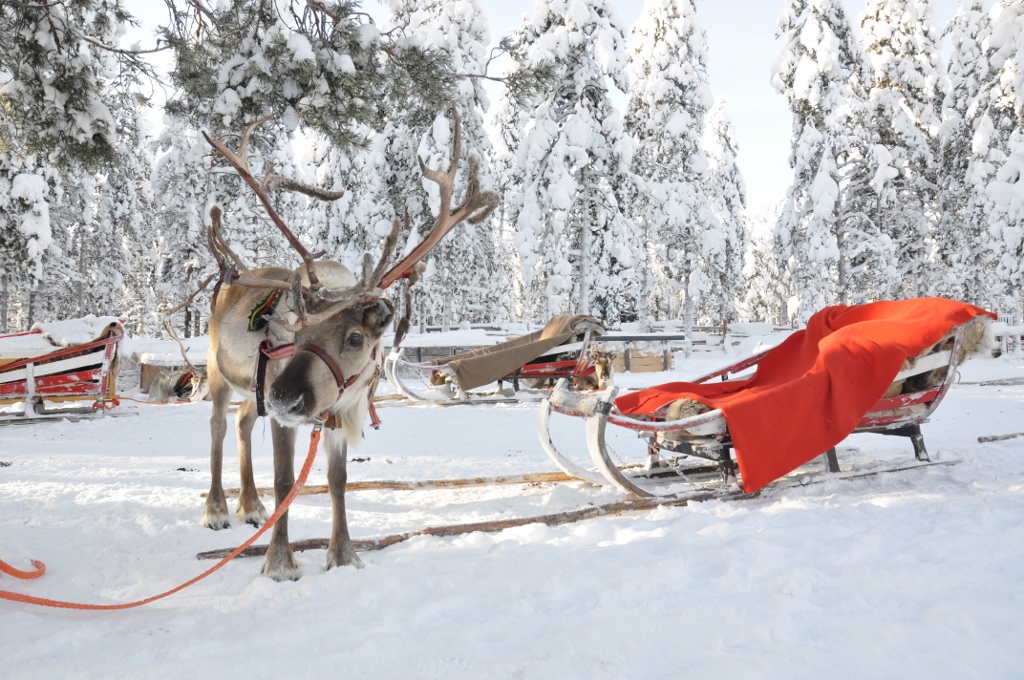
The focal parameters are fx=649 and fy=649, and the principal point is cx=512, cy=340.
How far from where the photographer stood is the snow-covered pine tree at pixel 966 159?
20953 millimetres

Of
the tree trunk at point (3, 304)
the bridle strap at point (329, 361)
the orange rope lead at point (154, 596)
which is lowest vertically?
the orange rope lead at point (154, 596)

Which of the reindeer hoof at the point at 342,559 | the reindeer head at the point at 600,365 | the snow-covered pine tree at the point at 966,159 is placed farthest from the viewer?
the snow-covered pine tree at the point at 966,159

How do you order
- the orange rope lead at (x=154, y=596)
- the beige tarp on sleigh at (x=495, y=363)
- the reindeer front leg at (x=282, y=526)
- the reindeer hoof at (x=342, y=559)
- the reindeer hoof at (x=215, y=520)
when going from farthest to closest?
1. the beige tarp on sleigh at (x=495, y=363)
2. the reindeer hoof at (x=215, y=520)
3. the reindeer hoof at (x=342, y=559)
4. the reindeer front leg at (x=282, y=526)
5. the orange rope lead at (x=154, y=596)

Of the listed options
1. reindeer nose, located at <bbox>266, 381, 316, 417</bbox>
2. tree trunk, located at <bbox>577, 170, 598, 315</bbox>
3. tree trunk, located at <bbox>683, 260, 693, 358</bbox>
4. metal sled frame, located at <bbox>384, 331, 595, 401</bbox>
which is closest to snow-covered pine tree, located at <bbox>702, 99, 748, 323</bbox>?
tree trunk, located at <bbox>683, 260, 693, 358</bbox>

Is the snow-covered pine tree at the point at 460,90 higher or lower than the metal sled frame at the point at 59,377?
higher

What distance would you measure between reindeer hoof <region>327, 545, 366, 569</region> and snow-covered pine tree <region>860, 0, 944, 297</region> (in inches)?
948

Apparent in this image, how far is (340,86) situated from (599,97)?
17.1 metres

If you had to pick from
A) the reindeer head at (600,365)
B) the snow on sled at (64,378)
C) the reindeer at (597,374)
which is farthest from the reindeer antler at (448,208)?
the snow on sled at (64,378)

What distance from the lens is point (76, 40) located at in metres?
4.18

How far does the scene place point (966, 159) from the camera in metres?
22.5

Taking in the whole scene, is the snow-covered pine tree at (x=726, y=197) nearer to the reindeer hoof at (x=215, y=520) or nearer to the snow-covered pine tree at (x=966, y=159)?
the snow-covered pine tree at (x=966, y=159)

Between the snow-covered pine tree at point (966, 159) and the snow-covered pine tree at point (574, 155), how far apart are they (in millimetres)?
11377

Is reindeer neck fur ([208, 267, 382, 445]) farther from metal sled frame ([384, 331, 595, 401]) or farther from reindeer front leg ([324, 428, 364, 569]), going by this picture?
metal sled frame ([384, 331, 595, 401])

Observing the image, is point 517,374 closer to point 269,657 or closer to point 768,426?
point 768,426
